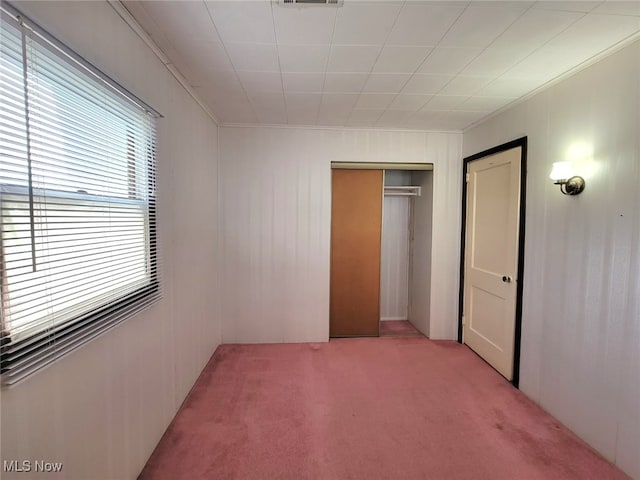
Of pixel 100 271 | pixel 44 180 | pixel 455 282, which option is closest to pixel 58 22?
pixel 44 180

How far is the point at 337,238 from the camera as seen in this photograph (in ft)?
12.2

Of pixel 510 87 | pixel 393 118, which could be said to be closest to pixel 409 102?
pixel 393 118

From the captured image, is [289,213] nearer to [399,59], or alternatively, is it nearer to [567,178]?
[399,59]

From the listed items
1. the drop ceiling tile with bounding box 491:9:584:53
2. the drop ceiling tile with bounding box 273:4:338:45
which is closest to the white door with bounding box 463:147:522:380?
the drop ceiling tile with bounding box 491:9:584:53

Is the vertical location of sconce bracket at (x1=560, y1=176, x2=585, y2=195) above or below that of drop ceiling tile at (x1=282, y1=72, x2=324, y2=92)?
below

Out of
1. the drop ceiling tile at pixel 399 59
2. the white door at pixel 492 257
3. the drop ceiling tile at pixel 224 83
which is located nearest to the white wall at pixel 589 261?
the white door at pixel 492 257

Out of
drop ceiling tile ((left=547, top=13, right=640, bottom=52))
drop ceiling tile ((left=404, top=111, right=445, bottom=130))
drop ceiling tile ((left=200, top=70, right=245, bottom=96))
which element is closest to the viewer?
drop ceiling tile ((left=547, top=13, right=640, bottom=52))

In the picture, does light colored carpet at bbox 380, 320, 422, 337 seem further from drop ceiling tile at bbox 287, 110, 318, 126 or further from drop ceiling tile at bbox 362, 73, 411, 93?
drop ceiling tile at bbox 362, 73, 411, 93

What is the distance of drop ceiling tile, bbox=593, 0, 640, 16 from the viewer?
4.79 feet

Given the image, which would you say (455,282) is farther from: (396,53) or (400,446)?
(396,53)

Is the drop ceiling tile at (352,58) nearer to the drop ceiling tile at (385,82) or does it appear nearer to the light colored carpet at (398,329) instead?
the drop ceiling tile at (385,82)

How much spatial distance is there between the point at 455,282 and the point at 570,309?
1.50 m

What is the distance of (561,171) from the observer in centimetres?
210

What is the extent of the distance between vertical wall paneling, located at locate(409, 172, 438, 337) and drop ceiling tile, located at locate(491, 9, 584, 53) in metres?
1.89
